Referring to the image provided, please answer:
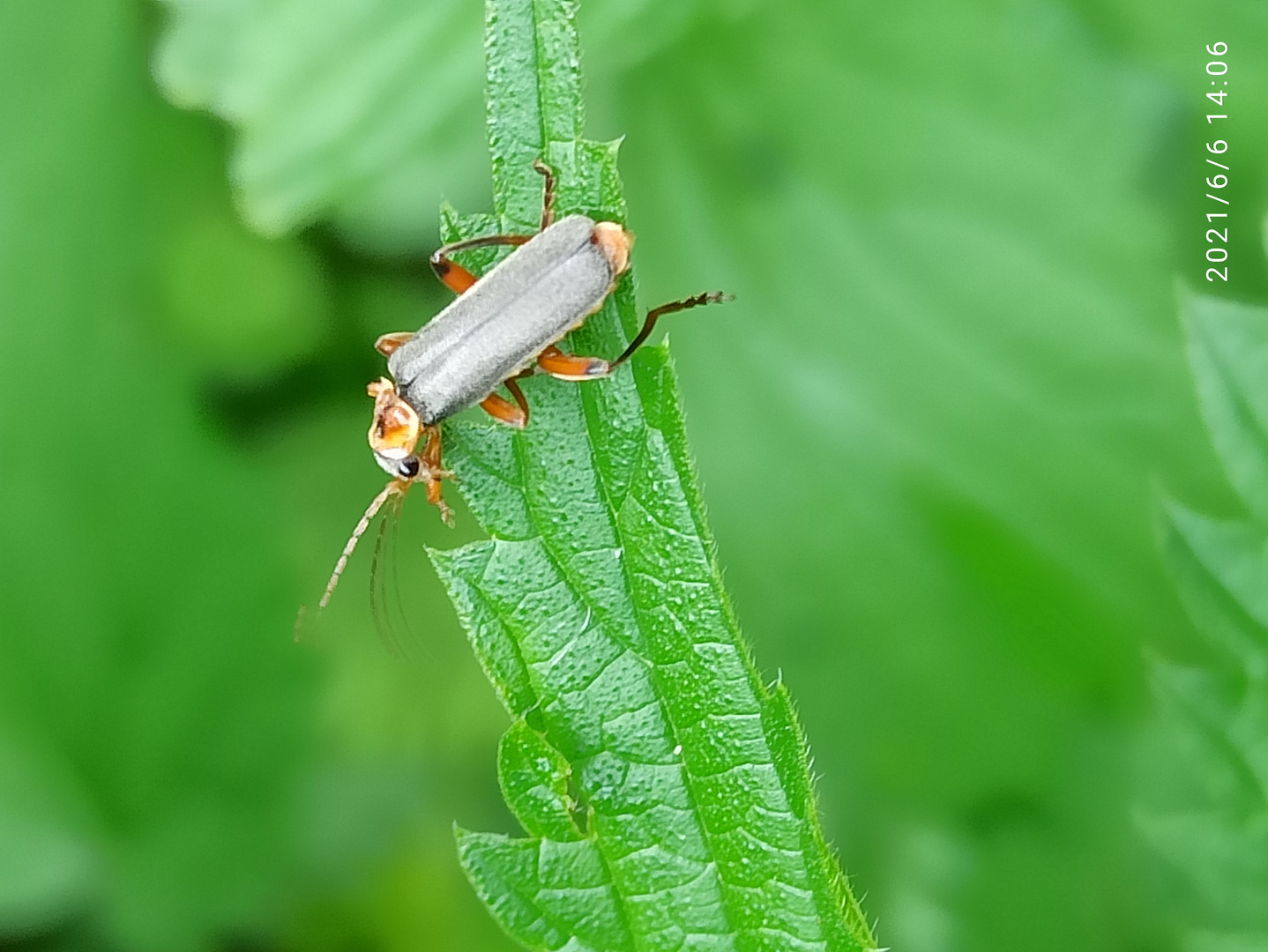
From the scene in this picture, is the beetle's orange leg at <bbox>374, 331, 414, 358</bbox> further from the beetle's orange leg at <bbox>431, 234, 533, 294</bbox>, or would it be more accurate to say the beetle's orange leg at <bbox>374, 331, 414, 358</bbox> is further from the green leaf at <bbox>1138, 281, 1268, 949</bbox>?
the green leaf at <bbox>1138, 281, 1268, 949</bbox>

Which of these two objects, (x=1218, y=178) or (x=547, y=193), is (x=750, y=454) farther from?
(x=547, y=193)

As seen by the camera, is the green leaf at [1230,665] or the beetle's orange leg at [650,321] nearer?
the beetle's orange leg at [650,321]

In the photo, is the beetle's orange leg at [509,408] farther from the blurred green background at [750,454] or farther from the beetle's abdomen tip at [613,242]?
the blurred green background at [750,454]

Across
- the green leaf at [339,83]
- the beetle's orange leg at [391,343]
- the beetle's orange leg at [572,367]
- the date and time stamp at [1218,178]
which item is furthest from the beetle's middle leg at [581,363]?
the date and time stamp at [1218,178]

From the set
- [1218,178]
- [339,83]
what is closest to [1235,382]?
[1218,178]

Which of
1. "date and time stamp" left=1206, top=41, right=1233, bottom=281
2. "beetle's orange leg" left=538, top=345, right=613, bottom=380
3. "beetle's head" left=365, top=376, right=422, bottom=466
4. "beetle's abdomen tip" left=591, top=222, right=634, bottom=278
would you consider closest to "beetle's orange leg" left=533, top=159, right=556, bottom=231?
"beetle's abdomen tip" left=591, top=222, right=634, bottom=278

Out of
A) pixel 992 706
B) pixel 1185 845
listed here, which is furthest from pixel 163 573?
pixel 1185 845
